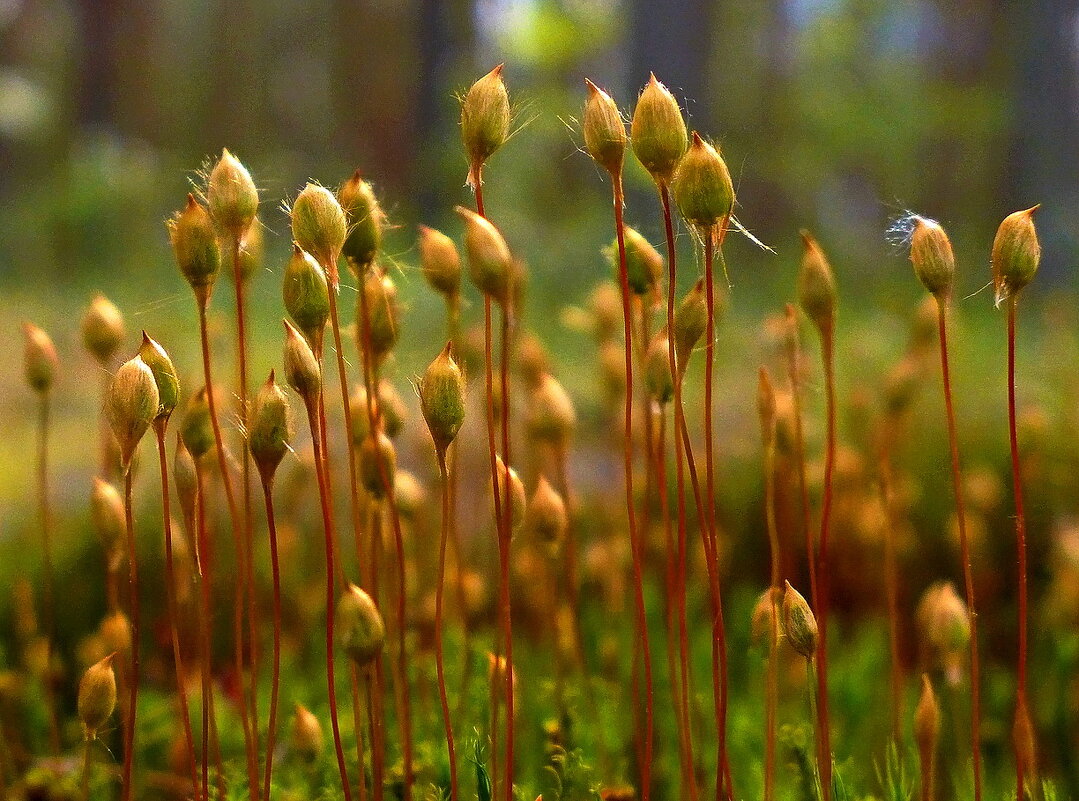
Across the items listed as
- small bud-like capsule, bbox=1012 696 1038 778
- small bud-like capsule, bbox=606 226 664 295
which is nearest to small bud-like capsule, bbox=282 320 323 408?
small bud-like capsule, bbox=606 226 664 295

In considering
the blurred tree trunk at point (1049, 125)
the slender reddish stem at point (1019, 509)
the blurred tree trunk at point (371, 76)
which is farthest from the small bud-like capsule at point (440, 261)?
the blurred tree trunk at point (371, 76)

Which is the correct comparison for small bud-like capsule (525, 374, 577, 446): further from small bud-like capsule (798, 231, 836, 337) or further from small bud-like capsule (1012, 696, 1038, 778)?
small bud-like capsule (1012, 696, 1038, 778)

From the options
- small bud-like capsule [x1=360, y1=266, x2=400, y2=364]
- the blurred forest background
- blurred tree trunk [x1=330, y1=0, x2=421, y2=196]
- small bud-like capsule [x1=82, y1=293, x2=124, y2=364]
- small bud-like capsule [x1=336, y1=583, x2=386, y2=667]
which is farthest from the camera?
blurred tree trunk [x1=330, y1=0, x2=421, y2=196]

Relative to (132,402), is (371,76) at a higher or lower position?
higher

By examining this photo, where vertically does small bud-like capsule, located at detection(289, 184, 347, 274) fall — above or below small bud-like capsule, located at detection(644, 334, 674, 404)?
above

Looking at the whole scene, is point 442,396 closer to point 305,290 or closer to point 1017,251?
point 305,290

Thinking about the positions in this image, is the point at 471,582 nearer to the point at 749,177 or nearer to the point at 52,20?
the point at 749,177

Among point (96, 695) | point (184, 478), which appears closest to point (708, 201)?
point (184, 478)

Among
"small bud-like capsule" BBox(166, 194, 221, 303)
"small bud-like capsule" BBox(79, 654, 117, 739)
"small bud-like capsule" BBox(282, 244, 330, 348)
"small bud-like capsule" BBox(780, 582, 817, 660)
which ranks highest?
"small bud-like capsule" BBox(166, 194, 221, 303)
